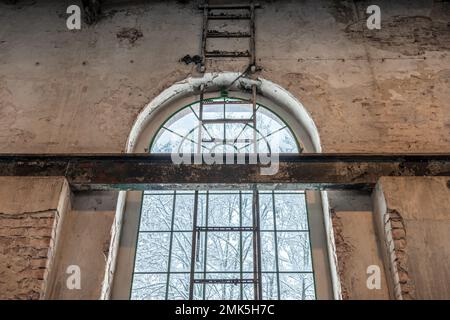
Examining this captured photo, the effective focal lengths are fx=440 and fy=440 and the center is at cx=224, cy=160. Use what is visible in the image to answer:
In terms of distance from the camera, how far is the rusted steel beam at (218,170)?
344 centimetres

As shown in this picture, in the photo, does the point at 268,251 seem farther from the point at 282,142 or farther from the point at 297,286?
the point at 282,142

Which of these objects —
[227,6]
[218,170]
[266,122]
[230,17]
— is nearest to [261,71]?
[266,122]

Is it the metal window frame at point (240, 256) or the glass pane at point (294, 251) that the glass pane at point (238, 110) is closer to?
the metal window frame at point (240, 256)

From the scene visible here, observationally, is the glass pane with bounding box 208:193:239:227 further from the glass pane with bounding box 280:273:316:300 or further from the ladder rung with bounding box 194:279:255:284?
the glass pane with bounding box 280:273:316:300

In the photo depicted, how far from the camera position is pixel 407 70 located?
4.34 m

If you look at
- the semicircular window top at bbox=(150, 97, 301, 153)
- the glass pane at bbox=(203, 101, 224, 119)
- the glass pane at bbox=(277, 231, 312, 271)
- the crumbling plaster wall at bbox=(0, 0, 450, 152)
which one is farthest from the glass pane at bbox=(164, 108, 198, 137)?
the glass pane at bbox=(277, 231, 312, 271)

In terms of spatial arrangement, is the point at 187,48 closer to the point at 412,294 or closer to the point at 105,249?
the point at 105,249

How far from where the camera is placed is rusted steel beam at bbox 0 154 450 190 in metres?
3.44

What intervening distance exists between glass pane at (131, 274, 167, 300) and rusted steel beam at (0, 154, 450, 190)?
74 centimetres

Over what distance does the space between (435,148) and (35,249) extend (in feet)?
11.0

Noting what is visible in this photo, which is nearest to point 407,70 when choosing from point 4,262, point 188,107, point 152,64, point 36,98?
point 188,107

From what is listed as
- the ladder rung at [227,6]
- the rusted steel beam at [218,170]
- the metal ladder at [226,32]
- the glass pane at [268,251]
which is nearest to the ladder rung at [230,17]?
the metal ladder at [226,32]

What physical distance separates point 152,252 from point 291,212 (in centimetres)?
125

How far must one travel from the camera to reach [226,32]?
4.71 metres
